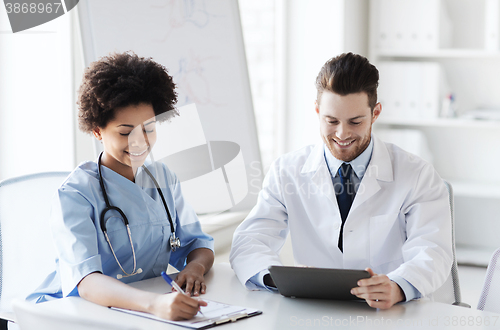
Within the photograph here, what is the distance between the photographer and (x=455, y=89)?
331 cm

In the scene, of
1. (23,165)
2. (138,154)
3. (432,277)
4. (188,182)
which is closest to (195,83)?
(188,182)

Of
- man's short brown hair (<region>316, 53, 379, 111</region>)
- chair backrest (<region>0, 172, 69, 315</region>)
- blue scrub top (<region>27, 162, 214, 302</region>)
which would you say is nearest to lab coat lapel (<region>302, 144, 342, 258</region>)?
man's short brown hair (<region>316, 53, 379, 111</region>)

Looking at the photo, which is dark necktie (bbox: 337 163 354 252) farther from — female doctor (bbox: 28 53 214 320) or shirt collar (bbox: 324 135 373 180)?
female doctor (bbox: 28 53 214 320)

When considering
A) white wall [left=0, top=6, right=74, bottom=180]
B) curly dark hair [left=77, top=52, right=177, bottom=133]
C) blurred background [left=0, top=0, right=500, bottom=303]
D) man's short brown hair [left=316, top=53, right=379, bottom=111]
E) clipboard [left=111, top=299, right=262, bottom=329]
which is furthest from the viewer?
blurred background [left=0, top=0, right=500, bottom=303]

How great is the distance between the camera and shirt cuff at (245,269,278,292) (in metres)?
1.31

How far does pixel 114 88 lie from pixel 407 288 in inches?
33.6

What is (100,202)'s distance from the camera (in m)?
1.32

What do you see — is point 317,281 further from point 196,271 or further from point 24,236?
point 24,236

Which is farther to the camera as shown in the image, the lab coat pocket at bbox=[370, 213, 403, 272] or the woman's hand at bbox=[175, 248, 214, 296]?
the lab coat pocket at bbox=[370, 213, 403, 272]

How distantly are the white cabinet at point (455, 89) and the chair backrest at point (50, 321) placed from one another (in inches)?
106

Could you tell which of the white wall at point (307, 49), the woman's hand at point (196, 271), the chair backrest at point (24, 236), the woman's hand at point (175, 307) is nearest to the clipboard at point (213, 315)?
the woman's hand at point (175, 307)

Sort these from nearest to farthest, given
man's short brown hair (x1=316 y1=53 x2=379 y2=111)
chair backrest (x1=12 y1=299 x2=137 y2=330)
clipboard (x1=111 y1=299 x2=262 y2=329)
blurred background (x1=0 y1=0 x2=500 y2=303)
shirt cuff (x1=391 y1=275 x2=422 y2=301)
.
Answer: chair backrest (x1=12 y1=299 x2=137 y2=330)
clipboard (x1=111 y1=299 x2=262 y2=329)
shirt cuff (x1=391 y1=275 x2=422 y2=301)
man's short brown hair (x1=316 y1=53 x2=379 y2=111)
blurred background (x1=0 y1=0 x2=500 y2=303)

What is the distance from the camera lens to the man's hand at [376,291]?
1.15 meters

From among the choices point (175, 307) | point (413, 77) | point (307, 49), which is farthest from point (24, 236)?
point (413, 77)
